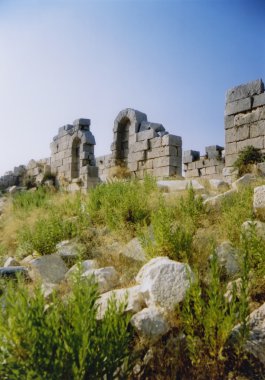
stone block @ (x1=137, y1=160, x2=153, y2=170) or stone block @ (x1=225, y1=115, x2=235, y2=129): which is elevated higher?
stone block @ (x1=225, y1=115, x2=235, y2=129)

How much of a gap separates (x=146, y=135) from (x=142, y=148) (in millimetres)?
455

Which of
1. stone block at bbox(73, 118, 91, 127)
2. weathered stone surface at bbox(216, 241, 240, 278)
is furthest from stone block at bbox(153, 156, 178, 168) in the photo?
weathered stone surface at bbox(216, 241, 240, 278)

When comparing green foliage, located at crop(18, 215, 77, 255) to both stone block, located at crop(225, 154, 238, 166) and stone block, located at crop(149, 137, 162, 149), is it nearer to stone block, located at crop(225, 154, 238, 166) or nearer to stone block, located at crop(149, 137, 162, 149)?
stone block, located at crop(225, 154, 238, 166)

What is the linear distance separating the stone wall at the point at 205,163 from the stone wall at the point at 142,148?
447 centimetres

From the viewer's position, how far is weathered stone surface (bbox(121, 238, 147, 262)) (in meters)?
3.90

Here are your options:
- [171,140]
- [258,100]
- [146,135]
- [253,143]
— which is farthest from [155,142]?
[258,100]

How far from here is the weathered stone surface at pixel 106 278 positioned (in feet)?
10.8

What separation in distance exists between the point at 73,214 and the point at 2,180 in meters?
11.9

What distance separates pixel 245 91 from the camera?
971cm

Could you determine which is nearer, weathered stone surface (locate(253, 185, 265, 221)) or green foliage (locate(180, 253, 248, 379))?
green foliage (locate(180, 253, 248, 379))

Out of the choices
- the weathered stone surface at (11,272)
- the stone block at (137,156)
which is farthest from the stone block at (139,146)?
the weathered stone surface at (11,272)

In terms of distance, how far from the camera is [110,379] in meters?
2.18

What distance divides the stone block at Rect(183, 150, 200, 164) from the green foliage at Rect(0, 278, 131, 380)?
1557 centimetres

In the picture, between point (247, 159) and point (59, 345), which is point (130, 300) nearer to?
point (59, 345)
